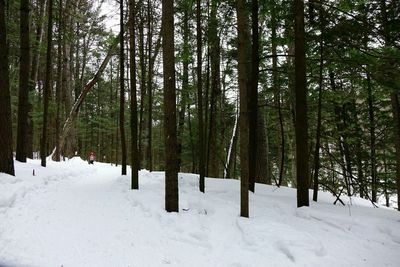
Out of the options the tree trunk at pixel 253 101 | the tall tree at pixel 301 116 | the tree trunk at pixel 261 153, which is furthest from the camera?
the tree trunk at pixel 261 153

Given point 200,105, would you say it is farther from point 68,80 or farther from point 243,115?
point 68,80

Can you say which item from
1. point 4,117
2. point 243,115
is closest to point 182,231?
point 243,115

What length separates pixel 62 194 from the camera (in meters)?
9.36

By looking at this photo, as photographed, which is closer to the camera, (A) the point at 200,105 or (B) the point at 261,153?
(A) the point at 200,105

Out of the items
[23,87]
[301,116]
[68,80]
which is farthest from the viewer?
[68,80]

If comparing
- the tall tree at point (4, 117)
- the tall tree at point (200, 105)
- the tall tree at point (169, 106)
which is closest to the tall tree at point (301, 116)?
the tall tree at point (200, 105)

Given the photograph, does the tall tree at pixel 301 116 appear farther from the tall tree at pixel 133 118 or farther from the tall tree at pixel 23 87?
the tall tree at pixel 23 87

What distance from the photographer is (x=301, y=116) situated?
8.70m

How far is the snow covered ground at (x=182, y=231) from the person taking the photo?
17.7ft

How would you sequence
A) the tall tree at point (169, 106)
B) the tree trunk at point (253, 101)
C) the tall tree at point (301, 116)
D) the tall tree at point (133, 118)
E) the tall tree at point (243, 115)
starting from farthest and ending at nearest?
the tall tree at point (133, 118)
the tree trunk at point (253, 101)
the tall tree at point (301, 116)
the tall tree at point (169, 106)
the tall tree at point (243, 115)

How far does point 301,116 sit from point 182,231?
4256 mm

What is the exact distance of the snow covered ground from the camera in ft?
17.7

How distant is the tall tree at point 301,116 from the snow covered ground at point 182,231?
57cm

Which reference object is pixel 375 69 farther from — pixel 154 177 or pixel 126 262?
pixel 154 177
